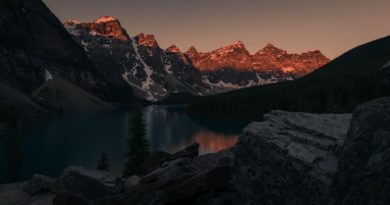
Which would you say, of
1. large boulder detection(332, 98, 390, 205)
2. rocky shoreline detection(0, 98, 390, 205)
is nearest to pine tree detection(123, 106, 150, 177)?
rocky shoreline detection(0, 98, 390, 205)

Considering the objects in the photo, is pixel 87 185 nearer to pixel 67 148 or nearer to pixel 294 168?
pixel 294 168

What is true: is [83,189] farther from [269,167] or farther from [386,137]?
[386,137]

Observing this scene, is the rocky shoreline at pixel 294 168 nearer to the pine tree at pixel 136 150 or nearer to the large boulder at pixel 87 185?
the large boulder at pixel 87 185

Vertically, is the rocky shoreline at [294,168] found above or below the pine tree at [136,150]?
above

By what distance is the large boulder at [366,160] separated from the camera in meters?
9.48

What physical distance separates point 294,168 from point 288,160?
1.25 feet

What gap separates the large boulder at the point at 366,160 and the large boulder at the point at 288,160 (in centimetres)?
101

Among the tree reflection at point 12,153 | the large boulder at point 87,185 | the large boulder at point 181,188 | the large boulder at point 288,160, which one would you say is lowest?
the tree reflection at point 12,153

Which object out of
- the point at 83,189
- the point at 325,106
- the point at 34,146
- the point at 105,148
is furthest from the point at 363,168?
the point at 325,106

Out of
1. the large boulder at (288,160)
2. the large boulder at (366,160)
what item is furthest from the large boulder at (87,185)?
the large boulder at (366,160)

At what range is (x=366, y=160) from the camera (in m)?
9.98

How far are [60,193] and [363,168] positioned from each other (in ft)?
59.6

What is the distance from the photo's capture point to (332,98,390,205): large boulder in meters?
9.48

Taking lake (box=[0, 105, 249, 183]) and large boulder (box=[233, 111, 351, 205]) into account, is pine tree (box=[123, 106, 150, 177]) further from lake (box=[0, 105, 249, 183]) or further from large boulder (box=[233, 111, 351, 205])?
large boulder (box=[233, 111, 351, 205])
